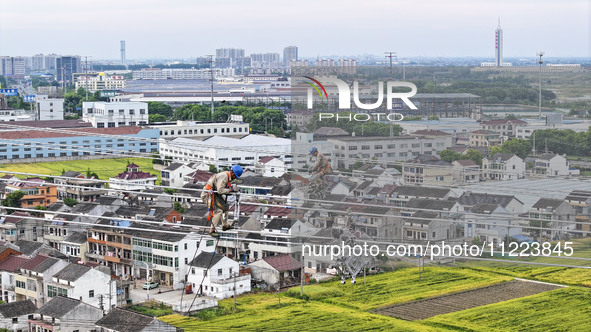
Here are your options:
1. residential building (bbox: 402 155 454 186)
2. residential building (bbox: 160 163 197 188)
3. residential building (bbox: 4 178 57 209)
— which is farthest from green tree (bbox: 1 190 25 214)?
residential building (bbox: 402 155 454 186)

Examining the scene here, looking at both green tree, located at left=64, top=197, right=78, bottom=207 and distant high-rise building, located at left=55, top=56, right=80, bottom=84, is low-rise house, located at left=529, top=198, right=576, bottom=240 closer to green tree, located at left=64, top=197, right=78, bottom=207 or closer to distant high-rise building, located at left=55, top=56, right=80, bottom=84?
green tree, located at left=64, top=197, right=78, bottom=207

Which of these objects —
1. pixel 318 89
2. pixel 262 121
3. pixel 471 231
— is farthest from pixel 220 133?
pixel 471 231

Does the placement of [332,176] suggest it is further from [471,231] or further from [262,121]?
[262,121]

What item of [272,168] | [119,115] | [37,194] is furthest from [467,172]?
[119,115]

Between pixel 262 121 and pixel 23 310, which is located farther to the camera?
pixel 262 121

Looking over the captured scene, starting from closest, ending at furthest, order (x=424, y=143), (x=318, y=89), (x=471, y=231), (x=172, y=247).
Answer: (x=471, y=231), (x=172, y=247), (x=424, y=143), (x=318, y=89)

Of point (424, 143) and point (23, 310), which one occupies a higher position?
point (424, 143)
